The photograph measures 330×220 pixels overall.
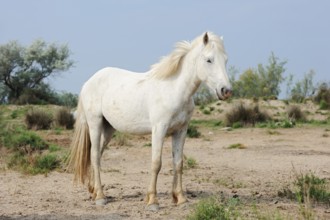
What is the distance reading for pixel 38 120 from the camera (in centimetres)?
2058

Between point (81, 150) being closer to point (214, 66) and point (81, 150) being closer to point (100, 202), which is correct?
point (100, 202)

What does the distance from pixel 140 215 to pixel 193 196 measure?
1553mm

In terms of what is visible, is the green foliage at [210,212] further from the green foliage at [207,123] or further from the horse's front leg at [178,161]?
the green foliage at [207,123]

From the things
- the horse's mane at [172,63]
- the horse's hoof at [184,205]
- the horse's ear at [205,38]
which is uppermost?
the horse's ear at [205,38]

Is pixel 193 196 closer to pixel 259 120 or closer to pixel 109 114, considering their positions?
pixel 109 114

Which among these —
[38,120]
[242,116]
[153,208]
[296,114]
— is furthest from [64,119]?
[153,208]

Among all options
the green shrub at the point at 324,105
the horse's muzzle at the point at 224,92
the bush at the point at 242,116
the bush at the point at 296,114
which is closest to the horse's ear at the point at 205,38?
the horse's muzzle at the point at 224,92

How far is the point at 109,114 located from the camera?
8.18 meters

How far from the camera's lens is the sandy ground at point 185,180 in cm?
752

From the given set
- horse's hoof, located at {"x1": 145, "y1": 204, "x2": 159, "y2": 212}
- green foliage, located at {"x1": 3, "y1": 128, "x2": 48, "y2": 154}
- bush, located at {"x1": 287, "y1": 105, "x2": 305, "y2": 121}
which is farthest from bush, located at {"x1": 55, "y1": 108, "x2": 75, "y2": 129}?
horse's hoof, located at {"x1": 145, "y1": 204, "x2": 159, "y2": 212}

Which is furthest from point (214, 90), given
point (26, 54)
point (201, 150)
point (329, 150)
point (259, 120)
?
point (26, 54)

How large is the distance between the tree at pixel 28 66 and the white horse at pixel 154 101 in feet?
88.2

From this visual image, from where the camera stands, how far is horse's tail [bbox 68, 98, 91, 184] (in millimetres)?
8742

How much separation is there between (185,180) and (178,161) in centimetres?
250
